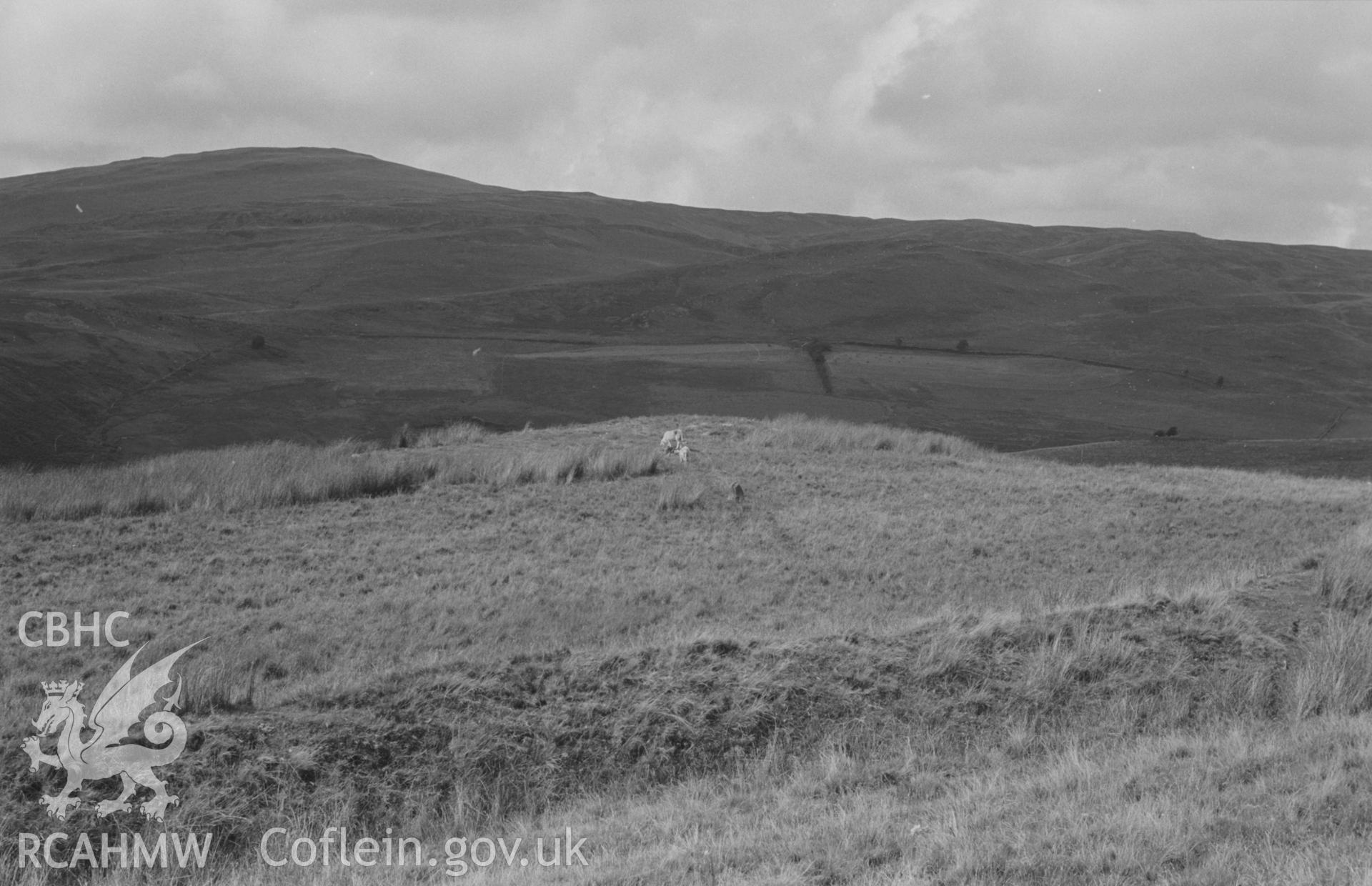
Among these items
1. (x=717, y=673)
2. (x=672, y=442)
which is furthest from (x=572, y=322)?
(x=717, y=673)

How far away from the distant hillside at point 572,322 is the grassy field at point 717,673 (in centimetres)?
2528

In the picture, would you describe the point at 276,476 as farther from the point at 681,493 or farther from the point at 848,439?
the point at 848,439

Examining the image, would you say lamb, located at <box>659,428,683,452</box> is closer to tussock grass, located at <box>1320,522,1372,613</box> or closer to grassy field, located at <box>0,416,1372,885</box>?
grassy field, located at <box>0,416,1372,885</box>

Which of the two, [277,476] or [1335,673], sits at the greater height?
[277,476]

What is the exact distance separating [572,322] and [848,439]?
218 feet

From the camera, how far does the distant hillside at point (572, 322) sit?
161 feet

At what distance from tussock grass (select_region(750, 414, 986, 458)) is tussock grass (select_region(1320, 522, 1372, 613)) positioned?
10.6m

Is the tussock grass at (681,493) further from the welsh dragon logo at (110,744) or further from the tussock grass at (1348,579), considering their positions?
the welsh dragon logo at (110,744)

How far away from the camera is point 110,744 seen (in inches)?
283

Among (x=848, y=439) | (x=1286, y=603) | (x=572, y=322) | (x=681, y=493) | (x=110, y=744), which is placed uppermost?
(x=572, y=322)

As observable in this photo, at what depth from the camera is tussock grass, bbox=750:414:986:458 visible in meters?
23.0

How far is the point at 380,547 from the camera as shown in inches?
530

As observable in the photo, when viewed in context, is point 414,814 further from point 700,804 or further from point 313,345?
point 313,345

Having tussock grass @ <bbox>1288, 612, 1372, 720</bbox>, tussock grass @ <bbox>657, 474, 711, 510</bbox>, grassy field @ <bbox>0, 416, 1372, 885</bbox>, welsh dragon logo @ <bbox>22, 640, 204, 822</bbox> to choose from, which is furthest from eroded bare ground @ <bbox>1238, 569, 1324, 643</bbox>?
welsh dragon logo @ <bbox>22, 640, 204, 822</bbox>
